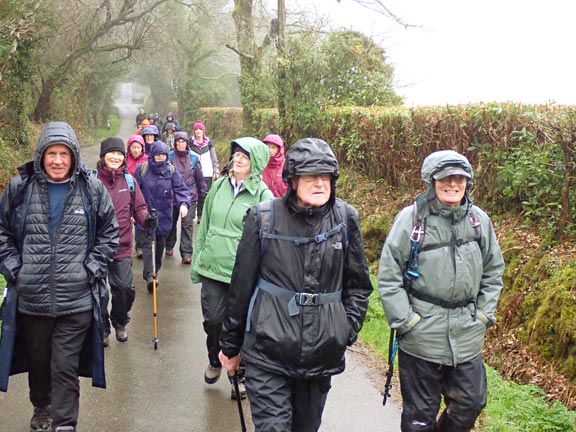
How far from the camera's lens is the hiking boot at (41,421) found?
4.65 m

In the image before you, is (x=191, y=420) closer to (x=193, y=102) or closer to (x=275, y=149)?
(x=275, y=149)

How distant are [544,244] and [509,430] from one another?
248cm

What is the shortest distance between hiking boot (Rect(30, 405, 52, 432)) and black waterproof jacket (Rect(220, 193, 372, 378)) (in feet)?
5.97

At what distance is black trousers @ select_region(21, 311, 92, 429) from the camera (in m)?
4.31

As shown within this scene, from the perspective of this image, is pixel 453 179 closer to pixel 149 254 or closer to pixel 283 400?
pixel 283 400

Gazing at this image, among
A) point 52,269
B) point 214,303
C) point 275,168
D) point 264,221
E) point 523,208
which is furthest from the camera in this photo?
point 275,168

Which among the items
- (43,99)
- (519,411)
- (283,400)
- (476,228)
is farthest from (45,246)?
(43,99)

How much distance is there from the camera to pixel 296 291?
11.5ft

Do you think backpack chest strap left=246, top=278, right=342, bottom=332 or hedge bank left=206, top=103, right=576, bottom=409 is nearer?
backpack chest strap left=246, top=278, right=342, bottom=332

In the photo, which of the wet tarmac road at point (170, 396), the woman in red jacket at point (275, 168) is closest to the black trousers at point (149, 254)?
the wet tarmac road at point (170, 396)

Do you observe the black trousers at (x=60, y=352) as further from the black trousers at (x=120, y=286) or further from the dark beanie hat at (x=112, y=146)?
the dark beanie hat at (x=112, y=146)

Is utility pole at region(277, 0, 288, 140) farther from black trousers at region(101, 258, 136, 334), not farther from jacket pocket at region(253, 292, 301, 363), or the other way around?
jacket pocket at region(253, 292, 301, 363)

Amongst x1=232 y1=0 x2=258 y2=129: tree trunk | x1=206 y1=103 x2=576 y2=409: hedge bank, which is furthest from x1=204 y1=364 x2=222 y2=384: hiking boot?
x1=232 y1=0 x2=258 y2=129: tree trunk

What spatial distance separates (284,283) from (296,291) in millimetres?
80
